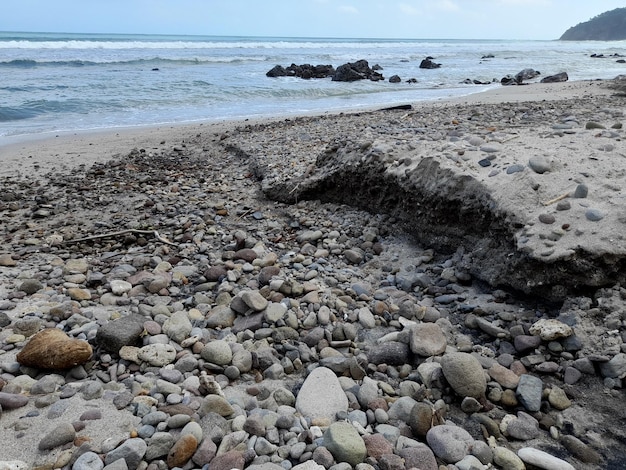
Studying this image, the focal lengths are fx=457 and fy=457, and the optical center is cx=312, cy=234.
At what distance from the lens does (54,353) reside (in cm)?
263

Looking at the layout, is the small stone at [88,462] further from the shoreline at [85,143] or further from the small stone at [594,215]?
the shoreline at [85,143]

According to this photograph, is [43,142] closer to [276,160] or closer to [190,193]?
[190,193]

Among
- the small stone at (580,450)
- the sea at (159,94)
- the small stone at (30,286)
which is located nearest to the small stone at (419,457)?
the small stone at (580,450)

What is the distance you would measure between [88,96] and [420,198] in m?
13.1

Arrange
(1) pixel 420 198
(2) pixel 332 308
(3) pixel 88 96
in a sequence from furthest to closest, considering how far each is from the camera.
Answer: (3) pixel 88 96
(1) pixel 420 198
(2) pixel 332 308

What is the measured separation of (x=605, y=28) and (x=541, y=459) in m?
129

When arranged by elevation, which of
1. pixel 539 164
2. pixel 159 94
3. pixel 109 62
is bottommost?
pixel 159 94

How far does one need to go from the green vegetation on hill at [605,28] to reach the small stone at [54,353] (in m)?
123

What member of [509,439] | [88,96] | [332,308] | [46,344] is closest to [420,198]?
[332,308]

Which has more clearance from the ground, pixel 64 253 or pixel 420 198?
pixel 420 198

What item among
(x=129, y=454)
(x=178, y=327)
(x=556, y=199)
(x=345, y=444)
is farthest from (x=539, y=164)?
(x=129, y=454)

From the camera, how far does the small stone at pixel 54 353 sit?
2625 millimetres

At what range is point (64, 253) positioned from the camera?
14.6 ft

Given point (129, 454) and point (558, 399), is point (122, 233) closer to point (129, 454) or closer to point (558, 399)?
point (129, 454)
